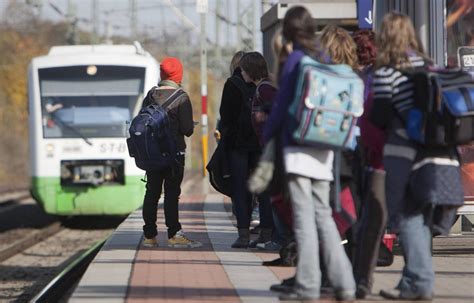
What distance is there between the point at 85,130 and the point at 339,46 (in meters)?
14.5

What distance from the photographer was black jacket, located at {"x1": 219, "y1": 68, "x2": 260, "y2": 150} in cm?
1248

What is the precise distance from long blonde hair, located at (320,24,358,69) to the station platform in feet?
5.29

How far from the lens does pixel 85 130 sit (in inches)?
920

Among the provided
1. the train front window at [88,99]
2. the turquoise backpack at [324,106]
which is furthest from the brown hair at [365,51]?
the train front window at [88,99]

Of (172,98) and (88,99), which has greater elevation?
(172,98)

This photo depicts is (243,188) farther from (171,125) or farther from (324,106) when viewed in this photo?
(324,106)

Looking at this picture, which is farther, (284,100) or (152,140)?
(152,140)

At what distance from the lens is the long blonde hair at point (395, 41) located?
27.9ft

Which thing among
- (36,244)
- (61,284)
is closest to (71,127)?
(36,244)

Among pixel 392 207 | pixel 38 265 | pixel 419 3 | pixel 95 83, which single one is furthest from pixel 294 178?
pixel 95 83

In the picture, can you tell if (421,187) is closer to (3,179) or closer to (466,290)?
(466,290)

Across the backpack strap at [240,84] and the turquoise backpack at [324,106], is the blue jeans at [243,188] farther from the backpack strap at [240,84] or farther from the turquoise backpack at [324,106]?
the turquoise backpack at [324,106]

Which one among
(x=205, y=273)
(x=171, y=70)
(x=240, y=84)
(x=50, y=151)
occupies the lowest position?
(x=205, y=273)

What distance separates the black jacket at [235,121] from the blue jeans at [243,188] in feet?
0.29
